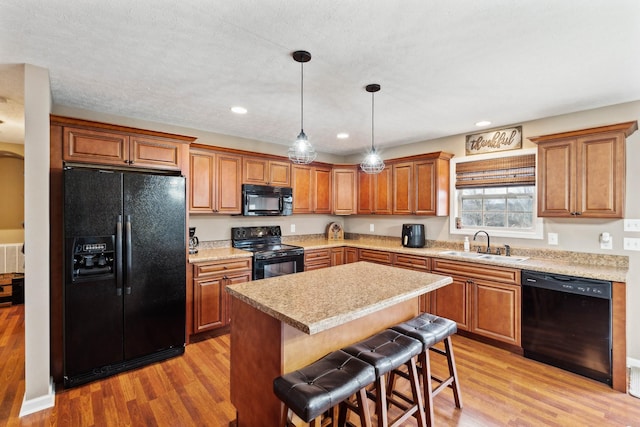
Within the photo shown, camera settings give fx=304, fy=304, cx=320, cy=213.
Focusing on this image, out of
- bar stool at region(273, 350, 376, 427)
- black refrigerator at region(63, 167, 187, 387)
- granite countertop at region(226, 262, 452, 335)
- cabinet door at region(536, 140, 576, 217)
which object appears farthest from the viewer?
cabinet door at region(536, 140, 576, 217)

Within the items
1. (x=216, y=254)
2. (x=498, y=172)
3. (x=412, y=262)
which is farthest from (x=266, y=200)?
(x=498, y=172)

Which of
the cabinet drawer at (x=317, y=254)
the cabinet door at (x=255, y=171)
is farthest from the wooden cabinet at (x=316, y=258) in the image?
the cabinet door at (x=255, y=171)

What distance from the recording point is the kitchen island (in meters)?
1.59

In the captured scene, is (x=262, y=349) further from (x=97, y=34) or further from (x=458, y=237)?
(x=458, y=237)

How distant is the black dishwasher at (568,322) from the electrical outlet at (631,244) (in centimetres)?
61

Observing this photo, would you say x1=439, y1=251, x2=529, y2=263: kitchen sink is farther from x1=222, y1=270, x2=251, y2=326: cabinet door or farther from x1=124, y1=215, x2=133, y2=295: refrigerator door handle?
x1=124, y1=215, x2=133, y2=295: refrigerator door handle

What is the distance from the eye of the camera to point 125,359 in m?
2.72

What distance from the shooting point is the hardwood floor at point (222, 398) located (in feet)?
6.88

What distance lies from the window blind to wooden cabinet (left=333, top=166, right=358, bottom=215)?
163 cm

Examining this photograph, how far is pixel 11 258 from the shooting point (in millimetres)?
4680

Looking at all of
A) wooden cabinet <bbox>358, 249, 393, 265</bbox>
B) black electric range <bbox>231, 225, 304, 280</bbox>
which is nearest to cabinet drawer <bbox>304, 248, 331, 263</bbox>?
black electric range <bbox>231, 225, 304, 280</bbox>

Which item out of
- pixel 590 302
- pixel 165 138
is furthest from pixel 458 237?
pixel 165 138

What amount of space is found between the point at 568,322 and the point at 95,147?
449 centimetres

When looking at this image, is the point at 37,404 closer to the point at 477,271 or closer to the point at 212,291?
the point at 212,291
